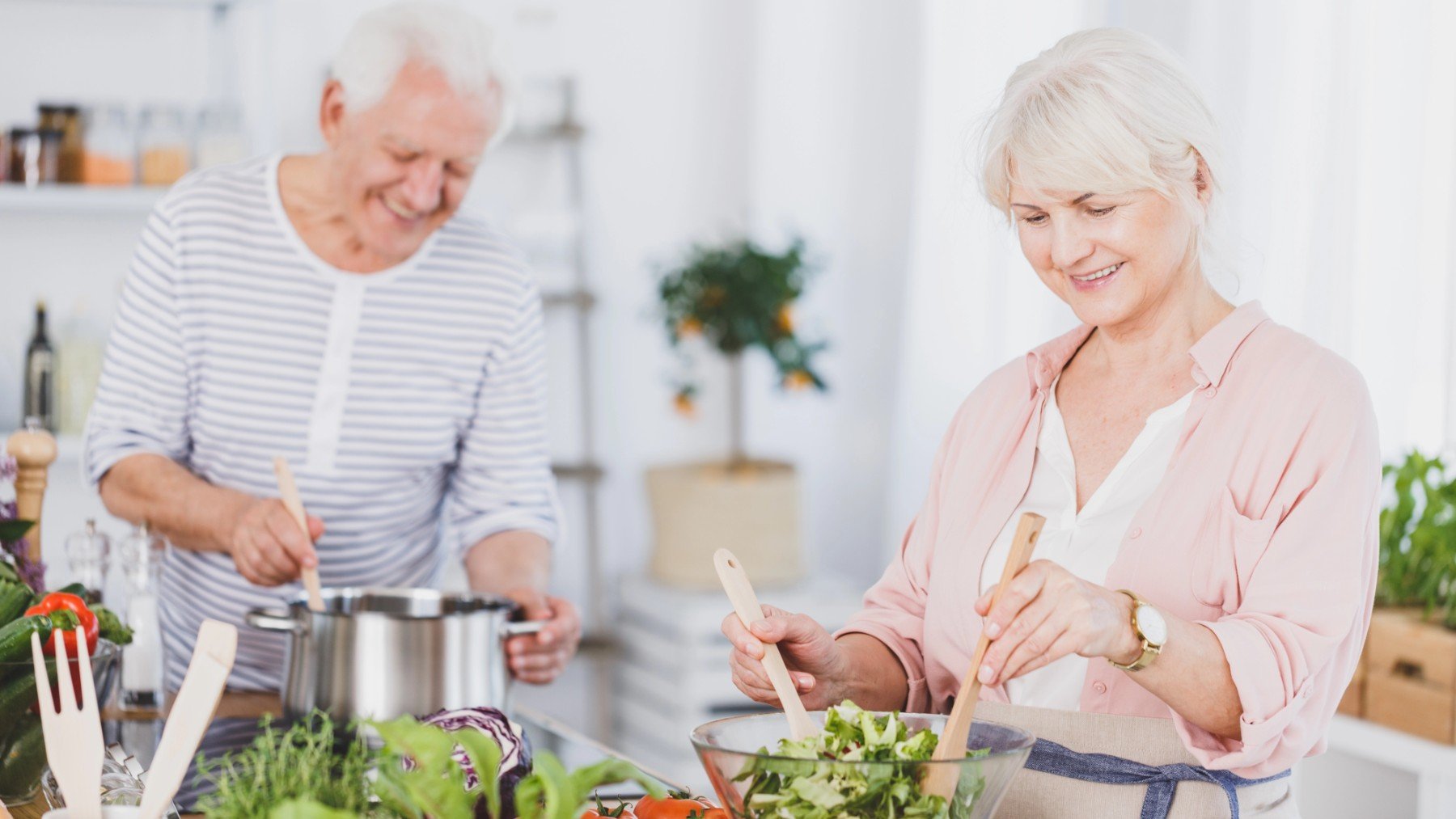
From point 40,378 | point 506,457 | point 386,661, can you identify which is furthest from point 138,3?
point 386,661

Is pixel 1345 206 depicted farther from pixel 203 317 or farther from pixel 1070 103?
pixel 203 317

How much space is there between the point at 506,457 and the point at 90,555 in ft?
1.91

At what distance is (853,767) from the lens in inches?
37.0

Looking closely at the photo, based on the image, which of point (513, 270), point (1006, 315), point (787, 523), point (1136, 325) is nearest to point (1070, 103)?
point (1136, 325)

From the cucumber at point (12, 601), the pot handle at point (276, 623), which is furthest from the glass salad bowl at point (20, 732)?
the pot handle at point (276, 623)

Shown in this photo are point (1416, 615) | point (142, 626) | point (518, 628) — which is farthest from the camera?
point (1416, 615)

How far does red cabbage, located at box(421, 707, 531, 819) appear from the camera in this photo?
1048 millimetres

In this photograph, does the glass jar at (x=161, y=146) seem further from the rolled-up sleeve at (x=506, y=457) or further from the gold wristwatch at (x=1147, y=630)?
the gold wristwatch at (x=1147, y=630)

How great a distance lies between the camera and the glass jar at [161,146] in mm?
3156

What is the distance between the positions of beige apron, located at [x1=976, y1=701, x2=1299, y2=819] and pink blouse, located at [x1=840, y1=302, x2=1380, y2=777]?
0.03 meters

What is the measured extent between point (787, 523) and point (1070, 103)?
2.20 meters

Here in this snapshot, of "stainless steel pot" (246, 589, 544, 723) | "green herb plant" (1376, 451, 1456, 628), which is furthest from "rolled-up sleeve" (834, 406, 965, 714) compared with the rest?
"green herb plant" (1376, 451, 1456, 628)

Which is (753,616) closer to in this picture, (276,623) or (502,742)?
(502,742)

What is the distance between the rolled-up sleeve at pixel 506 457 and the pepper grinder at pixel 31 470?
0.59m
